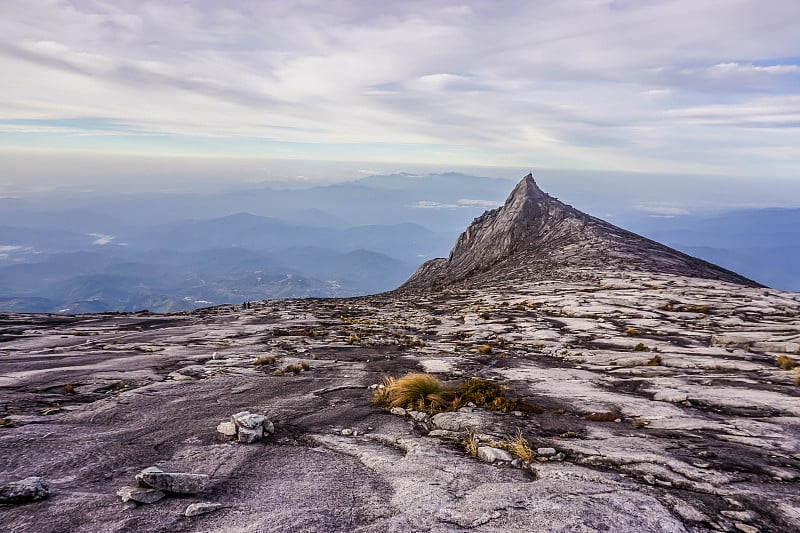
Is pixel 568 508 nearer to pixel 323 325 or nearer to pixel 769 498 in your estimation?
pixel 769 498

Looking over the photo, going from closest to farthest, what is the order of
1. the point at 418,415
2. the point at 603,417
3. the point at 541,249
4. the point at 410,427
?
the point at 410,427
the point at 603,417
the point at 418,415
the point at 541,249

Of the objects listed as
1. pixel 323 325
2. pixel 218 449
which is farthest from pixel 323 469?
pixel 323 325

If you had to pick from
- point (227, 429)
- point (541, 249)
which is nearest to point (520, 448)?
point (227, 429)

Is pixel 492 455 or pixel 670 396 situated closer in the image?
pixel 492 455

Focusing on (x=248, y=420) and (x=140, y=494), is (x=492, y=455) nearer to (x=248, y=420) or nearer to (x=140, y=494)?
(x=248, y=420)

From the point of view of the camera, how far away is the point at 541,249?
60281 mm

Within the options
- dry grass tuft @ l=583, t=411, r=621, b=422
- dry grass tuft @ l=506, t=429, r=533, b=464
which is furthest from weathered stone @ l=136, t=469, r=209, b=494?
dry grass tuft @ l=583, t=411, r=621, b=422

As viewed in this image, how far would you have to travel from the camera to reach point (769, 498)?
299 inches

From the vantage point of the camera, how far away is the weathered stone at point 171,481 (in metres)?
7.39

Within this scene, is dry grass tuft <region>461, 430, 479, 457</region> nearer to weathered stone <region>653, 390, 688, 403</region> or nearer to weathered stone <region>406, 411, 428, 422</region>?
weathered stone <region>406, 411, 428, 422</region>

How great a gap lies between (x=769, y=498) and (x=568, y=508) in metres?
3.87

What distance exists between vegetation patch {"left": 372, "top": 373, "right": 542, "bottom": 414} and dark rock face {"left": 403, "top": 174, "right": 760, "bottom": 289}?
115ft

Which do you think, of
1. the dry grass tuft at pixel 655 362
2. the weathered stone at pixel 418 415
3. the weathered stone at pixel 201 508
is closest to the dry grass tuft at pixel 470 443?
the weathered stone at pixel 418 415

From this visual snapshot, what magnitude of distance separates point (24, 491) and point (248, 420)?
14.0ft
